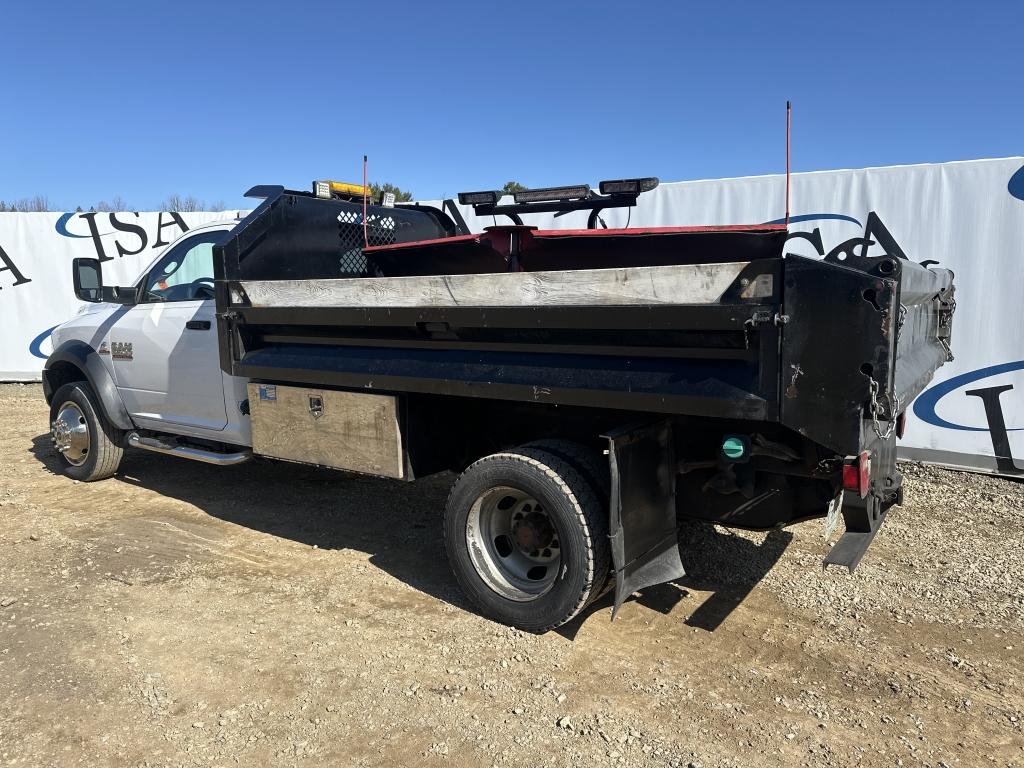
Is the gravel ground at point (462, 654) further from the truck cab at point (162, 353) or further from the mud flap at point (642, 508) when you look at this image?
the truck cab at point (162, 353)

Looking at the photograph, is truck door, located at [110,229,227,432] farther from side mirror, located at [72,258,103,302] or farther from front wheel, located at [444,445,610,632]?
front wheel, located at [444,445,610,632]

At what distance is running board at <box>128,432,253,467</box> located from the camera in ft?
17.2

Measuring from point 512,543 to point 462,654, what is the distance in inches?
25.9

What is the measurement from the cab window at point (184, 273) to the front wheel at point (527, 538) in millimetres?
2959

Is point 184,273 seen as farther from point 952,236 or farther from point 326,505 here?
point 952,236

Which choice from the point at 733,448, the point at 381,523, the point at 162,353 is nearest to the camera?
the point at 733,448

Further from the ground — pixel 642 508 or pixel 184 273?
pixel 184 273

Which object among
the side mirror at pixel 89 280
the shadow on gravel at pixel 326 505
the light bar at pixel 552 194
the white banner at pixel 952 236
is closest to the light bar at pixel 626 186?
the light bar at pixel 552 194

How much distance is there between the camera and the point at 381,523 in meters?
5.40

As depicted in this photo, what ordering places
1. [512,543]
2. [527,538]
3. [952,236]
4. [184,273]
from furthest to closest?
[952,236], [184,273], [512,543], [527,538]

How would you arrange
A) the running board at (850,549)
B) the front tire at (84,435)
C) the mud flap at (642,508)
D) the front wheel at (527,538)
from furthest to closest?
the front tire at (84,435), the front wheel at (527,538), the mud flap at (642,508), the running board at (850,549)

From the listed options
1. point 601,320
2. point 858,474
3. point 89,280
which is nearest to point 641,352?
point 601,320

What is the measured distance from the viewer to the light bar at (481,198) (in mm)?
5246

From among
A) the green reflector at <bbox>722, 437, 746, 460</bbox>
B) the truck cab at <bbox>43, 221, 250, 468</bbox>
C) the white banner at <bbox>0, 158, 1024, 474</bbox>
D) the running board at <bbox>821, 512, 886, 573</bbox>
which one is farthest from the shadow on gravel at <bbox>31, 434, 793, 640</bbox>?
the white banner at <bbox>0, 158, 1024, 474</bbox>
